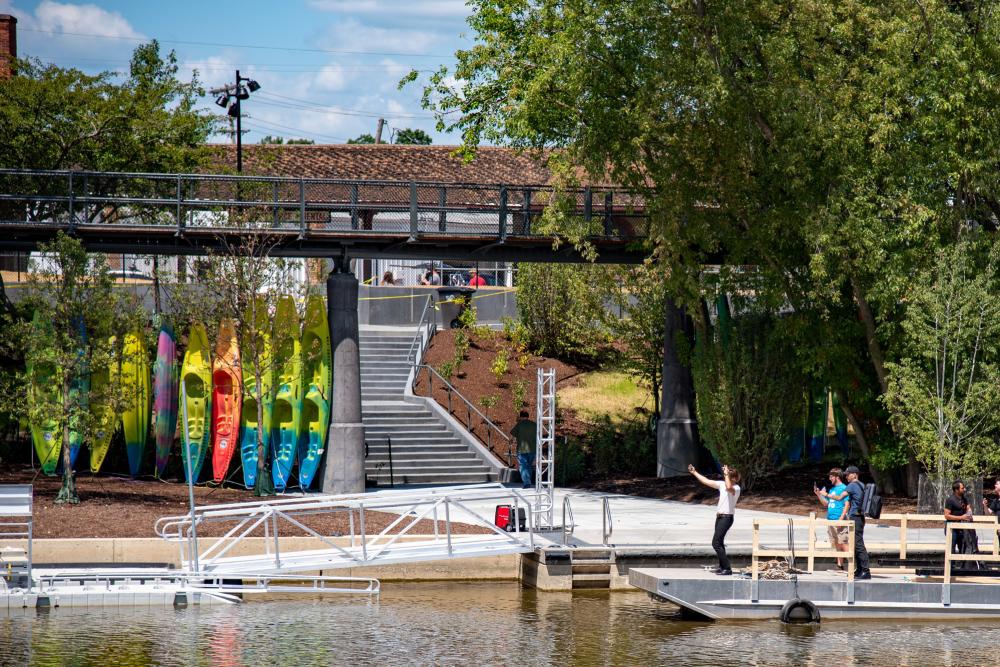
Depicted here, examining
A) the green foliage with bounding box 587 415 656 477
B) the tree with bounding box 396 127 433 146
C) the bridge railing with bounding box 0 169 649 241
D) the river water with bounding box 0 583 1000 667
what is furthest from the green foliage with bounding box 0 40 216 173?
the tree with bounding box 396 127 433 146

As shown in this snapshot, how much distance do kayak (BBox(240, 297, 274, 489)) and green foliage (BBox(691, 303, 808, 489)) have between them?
29.6 ft

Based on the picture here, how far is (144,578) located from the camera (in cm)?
1730

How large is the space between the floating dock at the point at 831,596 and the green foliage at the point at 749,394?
10019 millimetres

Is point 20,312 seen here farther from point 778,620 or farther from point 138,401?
point 778,620

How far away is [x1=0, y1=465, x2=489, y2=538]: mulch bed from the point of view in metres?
20.8

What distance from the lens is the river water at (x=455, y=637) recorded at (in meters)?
14.2

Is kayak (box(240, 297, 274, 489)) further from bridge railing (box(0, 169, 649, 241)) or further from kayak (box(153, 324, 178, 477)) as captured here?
bridge railing (box(0, 169, 649, 241))

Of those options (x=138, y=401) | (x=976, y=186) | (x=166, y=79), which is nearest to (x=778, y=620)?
(x=976, y=186)

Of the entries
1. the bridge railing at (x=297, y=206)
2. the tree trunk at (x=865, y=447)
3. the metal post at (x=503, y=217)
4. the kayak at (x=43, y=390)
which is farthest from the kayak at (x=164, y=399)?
the tree trunk at (x=865, y=447)

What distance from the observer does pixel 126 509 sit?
75.5 feet

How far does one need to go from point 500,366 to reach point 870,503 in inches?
754

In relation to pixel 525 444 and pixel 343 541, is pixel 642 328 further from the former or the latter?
pixel 343 541

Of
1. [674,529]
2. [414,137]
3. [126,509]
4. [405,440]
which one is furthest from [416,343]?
[414,137]

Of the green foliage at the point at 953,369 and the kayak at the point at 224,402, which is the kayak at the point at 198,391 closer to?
the kayak at the point at 224,402
